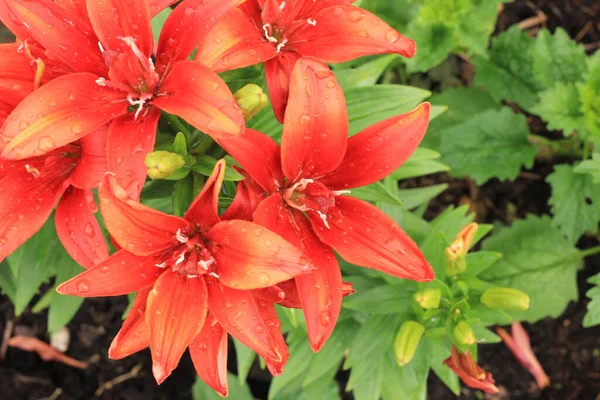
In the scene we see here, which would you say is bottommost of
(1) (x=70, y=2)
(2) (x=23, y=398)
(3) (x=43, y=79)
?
(2) (x=23, y=398)

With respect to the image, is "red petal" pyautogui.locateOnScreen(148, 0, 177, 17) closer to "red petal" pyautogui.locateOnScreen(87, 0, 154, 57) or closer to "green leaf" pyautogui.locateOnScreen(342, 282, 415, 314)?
"red petal" pyautogui.locateOnScreen(87, 0, 154, 57)

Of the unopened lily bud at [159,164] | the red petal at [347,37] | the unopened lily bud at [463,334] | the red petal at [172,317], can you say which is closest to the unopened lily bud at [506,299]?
the unopened lily bud at [463,334]

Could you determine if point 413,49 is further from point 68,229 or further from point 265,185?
point 68,229

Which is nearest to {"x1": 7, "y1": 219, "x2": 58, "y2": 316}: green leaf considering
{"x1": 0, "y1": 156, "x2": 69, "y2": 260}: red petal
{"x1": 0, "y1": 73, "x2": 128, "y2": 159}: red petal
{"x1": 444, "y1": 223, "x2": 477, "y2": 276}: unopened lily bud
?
{"x1": 0, "y1": 156, "x2": 69, "y2": 260}: red petal

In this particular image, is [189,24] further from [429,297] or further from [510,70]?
[510,70]

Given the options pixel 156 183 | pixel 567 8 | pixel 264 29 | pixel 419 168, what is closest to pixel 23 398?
pixel 156 183
